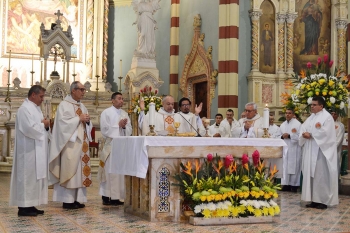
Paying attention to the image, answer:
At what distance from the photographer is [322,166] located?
25.6ft

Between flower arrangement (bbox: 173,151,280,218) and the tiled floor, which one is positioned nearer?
the tiled floor

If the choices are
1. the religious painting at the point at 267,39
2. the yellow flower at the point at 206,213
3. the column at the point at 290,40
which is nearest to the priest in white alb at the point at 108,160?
the yellow flower at the point at 206,213

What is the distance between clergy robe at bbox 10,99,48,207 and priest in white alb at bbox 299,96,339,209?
370cm

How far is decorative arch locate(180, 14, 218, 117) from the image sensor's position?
1502cm

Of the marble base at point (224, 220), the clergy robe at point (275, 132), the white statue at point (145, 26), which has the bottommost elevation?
the marble base at point (224, 220)

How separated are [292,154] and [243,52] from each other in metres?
4.17

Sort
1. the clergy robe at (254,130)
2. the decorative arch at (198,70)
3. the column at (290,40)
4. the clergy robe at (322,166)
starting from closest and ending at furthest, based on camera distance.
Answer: the clergy robe at (254,130) → the clergy robe at (322,166) → the column at (290,40) → the decorative arch at (198,70)

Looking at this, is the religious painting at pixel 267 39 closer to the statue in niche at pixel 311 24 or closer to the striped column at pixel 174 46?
the statue in niche at pixel 311 24

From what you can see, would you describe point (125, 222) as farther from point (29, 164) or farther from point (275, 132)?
point (275, 132)

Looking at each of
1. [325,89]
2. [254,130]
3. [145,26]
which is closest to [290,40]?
[145,26]

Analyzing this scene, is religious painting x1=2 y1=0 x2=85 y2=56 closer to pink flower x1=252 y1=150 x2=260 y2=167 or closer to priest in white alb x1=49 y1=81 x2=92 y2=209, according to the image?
priest in white alb x1=49 y1=81 x2=92 y2=209

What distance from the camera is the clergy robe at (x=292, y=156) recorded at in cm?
1072

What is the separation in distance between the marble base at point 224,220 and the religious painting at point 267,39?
8.52 meters

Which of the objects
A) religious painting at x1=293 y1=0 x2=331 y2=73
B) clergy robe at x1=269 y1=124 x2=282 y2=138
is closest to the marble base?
clergy robe at x1=269 y1=124 x2=282 y2=138
